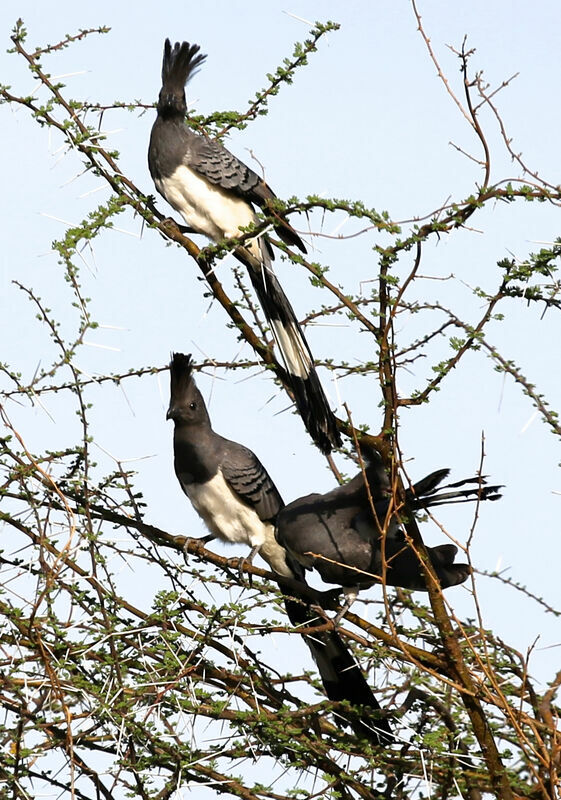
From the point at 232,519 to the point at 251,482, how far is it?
0.19 metres

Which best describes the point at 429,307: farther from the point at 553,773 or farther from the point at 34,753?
the point at 34,753

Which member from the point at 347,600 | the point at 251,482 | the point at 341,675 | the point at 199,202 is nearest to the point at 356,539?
the point at 347,600

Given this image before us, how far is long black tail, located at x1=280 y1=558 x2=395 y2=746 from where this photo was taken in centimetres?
385

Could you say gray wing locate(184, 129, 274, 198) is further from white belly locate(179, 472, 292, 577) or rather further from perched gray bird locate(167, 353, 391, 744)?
white belly locate(179, 472, 292, 577)

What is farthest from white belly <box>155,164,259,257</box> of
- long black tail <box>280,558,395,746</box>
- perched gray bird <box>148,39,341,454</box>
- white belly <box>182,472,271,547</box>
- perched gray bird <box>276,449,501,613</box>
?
long black tail <box>280,558,395,746</box>

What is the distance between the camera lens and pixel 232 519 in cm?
501

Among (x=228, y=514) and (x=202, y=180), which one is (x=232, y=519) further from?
(x=202, y=180)

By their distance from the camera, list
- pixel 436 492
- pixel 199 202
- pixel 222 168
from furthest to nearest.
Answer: pixel 222 168, pixel 199 202, pixel 436 492

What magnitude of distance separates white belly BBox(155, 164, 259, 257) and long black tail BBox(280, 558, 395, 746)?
192cm

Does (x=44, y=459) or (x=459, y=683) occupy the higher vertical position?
(x=44, y=459)

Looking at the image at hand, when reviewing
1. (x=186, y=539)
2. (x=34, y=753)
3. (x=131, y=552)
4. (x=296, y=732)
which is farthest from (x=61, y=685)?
(x=186, y=539)

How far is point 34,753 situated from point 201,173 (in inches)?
119

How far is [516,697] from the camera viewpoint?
344 centimetres

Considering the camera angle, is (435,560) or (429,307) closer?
(429,307)
